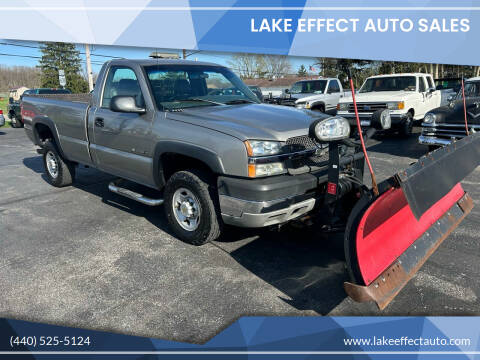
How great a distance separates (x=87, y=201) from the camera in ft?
19.1

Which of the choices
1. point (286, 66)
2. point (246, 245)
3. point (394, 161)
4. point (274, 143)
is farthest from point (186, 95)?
point (286, 66)

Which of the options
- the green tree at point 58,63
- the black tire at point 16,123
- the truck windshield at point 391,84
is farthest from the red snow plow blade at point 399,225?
the green tree at point 58,63

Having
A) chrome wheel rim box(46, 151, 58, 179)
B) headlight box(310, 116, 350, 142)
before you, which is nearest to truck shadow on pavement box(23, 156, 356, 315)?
headlight box(310, 116, 350, 142)

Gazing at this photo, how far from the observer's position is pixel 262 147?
3352 millimetres

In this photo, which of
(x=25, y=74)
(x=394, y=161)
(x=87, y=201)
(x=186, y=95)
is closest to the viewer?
(x=186, y=95)

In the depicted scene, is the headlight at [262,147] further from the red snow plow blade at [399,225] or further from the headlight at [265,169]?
the red snow plow blade at [399,225]

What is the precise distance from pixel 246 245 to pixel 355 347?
1773 mm

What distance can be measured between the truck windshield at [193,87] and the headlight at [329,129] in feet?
5.62

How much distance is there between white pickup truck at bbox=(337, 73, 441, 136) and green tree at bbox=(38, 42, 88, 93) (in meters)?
43.6

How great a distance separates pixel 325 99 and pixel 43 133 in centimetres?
1026

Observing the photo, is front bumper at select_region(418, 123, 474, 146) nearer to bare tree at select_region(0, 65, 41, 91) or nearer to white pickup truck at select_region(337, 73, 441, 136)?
white pickup truck at select_region(337, 73, 441, 136)

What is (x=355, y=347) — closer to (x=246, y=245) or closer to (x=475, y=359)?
(x=475, y=359)

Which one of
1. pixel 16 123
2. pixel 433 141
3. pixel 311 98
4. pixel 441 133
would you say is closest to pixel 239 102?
pixel 433 141

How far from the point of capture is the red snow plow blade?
254 cm
